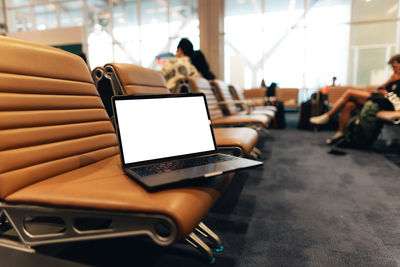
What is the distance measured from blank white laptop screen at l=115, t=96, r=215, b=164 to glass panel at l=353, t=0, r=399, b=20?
330 inches

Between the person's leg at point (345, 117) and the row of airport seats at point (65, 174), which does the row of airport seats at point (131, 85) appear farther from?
the person's leg at point (345, 117)

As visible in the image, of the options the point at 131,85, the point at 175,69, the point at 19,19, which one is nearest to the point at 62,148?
the point at 131,85

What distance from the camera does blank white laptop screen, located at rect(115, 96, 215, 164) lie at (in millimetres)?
979

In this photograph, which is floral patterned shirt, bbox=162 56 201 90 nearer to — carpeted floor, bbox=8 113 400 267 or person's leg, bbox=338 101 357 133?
carpeted floor, bbox=8 113 400 267

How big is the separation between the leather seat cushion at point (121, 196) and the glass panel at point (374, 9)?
8714mm

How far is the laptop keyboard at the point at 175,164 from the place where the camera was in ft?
2.93

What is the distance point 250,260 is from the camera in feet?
3.83

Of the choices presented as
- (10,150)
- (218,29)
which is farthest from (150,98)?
(218,29)

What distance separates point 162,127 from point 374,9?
8.83 meters

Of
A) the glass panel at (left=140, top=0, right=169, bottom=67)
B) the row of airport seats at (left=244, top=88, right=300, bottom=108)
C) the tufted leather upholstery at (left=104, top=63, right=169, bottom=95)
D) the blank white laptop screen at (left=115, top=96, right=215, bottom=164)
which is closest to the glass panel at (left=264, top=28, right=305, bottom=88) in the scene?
the row of airport seats at (left=244, top=88, right=300, bottom=108)

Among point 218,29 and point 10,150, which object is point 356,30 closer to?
point 218,29

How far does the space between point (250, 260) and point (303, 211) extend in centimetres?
69

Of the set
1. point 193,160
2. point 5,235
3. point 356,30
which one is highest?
point 356,30

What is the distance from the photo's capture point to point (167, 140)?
1060 mm
